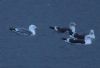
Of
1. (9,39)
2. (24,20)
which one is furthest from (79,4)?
(9,39)

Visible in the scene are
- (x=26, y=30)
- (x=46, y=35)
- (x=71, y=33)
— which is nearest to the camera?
(x=46, y=35)

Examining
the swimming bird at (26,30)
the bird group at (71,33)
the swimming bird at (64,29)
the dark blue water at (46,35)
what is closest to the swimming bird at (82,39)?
the bird group at (71,33)

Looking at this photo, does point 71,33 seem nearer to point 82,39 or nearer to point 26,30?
point 82,39

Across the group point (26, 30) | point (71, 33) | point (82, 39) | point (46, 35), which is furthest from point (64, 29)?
point (26, 30)

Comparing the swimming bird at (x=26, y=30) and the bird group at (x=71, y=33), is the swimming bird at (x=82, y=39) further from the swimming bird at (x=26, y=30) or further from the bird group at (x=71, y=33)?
the swimming bird at (x=26, y=30)

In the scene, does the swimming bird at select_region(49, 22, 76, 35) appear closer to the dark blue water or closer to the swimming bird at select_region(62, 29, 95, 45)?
the dark blue water

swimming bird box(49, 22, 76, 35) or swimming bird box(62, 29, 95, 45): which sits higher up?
swimming bird box(49, 22, 76, 35)

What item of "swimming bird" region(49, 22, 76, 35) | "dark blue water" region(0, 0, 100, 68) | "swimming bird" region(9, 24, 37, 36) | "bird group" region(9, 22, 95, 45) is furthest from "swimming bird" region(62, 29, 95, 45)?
"swimming bird" region(9, 24, 37, 36)

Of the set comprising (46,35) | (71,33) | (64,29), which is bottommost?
(46,35)

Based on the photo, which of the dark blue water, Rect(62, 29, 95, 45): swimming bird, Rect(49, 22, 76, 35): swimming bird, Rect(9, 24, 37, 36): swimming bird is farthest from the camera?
Rect(49, 22, 76, 35): swimming bird

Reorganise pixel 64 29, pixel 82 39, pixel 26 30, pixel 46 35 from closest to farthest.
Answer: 1. pixel 82 39
2. pixel 46 35
3. pixel 26 30
4. pixel 64 29
